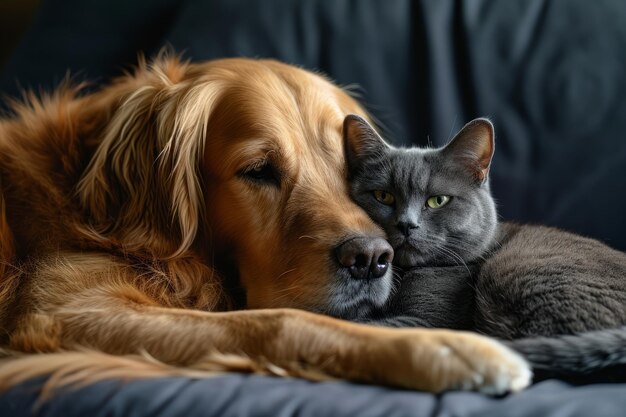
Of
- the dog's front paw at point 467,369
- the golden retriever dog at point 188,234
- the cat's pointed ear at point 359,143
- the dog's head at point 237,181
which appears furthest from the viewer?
the cat's pointed ear at point 359,143

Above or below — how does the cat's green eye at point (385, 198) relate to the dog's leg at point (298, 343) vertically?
above

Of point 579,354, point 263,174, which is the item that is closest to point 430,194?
point 263,174

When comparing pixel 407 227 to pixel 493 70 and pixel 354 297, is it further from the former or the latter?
pixel 493 70

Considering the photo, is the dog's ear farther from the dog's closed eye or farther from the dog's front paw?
the dog's front paw

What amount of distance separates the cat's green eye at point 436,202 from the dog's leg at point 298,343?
622mm

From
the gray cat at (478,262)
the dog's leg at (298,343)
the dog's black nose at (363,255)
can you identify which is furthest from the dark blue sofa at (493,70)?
the dog's leg at (298,343)

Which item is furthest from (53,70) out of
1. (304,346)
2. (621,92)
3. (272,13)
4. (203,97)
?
(621,92)

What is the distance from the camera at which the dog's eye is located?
1.82 m

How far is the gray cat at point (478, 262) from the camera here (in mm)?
1428

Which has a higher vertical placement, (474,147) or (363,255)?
(474,147)

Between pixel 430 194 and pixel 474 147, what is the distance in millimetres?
186

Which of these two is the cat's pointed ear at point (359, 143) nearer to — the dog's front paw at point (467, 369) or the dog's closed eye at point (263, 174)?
the dog's closed eye at point (263, 174)

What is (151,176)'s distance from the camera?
1.92 meters

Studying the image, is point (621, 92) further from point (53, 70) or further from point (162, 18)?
point (53, 70)
